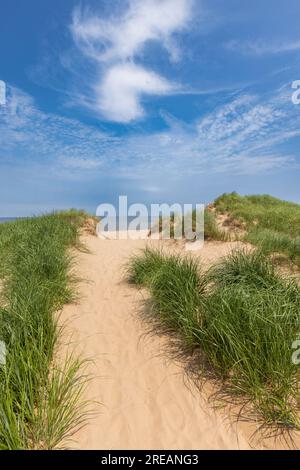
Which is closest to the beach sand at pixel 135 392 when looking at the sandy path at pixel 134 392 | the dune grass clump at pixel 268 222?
the sandy path at pixel 134 392

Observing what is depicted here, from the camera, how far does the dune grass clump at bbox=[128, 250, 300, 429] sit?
2.66m

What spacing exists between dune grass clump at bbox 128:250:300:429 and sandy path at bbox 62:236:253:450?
1.26 ft

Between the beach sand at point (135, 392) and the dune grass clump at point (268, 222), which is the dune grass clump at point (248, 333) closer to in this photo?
the beach sand at point (135, 392)

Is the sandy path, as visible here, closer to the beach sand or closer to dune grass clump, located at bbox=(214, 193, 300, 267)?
the beach sand

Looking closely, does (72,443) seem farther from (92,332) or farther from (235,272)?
(235,272)

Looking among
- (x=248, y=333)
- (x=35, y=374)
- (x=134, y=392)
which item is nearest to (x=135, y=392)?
(x=134, y=392)

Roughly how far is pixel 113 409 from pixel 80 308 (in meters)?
2.48

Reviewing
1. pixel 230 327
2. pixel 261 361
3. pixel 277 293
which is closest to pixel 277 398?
pixel 261 361

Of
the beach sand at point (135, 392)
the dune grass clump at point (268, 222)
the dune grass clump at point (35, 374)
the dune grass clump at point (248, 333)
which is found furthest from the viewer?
the dune grass clump at point (268, 222)

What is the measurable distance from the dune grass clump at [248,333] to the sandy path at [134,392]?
386mm

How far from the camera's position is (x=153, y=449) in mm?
2420

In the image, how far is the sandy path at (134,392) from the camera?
248cm

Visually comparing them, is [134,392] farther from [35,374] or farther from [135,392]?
[35,374]

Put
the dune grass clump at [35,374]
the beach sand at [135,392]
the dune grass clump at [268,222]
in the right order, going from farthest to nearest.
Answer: the dune grass clump at [268,222], the beach sand at [135,392], the dune grass clump at [35,374]
